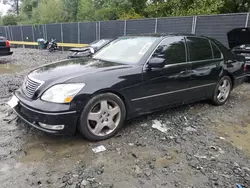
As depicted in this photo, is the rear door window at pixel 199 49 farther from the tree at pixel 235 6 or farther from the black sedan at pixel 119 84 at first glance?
the tree at pixel 235 6

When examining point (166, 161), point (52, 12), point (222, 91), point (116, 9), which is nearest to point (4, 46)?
point (222, 91)

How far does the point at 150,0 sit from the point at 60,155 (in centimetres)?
1923

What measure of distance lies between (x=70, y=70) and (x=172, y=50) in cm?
170

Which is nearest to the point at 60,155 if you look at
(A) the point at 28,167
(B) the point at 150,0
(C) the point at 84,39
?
(A) the point at 28,167

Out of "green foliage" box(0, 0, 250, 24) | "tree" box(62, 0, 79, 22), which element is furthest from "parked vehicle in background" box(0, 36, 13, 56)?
"tree" box(62, 0, 79, 22)

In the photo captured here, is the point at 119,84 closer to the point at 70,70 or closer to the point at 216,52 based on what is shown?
the point at 70,70

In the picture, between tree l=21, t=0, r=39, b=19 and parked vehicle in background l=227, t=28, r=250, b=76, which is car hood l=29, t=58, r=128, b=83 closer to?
parked vehicle in background l=227, t=28, r=250, b=76

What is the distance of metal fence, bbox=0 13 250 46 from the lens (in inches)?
382

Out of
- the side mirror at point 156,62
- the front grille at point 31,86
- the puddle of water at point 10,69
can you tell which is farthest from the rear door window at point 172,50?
the puddle of water at point 10,69

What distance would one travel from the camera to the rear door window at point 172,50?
3436mm

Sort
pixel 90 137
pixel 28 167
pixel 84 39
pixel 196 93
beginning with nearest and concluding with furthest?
pixel 28 167
pixel 90 137
pixel 196 93
pixel 84 39

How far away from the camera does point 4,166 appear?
245cm

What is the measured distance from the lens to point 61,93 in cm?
264

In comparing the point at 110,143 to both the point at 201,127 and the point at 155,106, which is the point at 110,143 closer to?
the point at 155,106
